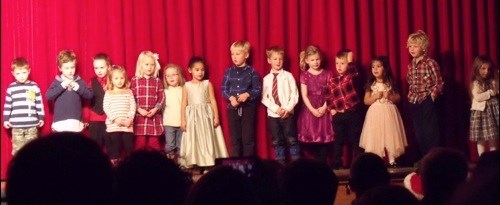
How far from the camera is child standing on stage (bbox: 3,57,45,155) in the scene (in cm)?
781

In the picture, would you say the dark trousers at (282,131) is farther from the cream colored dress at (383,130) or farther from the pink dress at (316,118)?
the cream colored dress at (383,130)

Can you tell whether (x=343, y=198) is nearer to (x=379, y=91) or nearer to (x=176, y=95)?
(x=379, y=91)

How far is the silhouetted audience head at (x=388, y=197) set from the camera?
1.58m

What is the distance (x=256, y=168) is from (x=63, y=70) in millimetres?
5616

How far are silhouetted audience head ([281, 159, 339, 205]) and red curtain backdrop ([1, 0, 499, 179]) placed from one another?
6001mm

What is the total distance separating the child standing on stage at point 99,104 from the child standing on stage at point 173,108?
630 mm

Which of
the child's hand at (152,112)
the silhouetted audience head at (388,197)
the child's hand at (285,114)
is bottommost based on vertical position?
the silhouetted audience head at (388,197)

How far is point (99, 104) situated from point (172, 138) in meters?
0.83

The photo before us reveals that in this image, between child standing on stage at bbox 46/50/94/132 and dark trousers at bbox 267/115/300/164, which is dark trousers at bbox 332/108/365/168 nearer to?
dark trousers at bbox 267/115/300/164

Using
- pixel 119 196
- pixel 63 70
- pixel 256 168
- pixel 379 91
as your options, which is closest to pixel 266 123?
pixel 379 91

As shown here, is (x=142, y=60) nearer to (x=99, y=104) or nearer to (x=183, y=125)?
(x=99, y=104)

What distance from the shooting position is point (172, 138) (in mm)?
8062

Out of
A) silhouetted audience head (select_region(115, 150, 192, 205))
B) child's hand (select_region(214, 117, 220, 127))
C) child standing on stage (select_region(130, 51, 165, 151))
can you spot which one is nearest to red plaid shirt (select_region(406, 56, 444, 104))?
child's hand (select_region(214, 117, 220, 127))

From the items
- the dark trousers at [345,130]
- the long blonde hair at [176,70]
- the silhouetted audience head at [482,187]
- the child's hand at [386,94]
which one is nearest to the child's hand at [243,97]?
the long blonde hair at [176,70]
